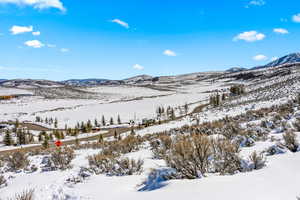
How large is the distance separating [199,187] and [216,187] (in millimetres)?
340

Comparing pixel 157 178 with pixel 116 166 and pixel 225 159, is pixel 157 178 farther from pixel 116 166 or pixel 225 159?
pixel 116 166

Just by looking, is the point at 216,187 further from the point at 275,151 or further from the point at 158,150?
the point at 158,150

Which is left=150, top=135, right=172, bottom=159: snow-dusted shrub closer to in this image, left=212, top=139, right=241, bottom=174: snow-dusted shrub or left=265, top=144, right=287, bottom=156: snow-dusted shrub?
left=212, top=139, right=241, bottom=174: snow-dusted shrub

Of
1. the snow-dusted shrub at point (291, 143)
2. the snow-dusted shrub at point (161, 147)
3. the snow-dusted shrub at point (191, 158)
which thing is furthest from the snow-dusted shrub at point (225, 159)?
the snow-dusted shrub at point (161, 147)

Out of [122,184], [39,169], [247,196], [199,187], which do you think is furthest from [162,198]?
[39,169]

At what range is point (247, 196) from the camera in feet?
15.0

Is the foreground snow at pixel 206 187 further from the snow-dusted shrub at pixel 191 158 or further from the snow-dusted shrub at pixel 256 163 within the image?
the snow-dusted shrub at pixel 191 158

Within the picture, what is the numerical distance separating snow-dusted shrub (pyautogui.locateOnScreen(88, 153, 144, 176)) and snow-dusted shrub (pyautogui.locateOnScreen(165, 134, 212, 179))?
1980mm

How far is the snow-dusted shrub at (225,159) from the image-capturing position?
258 inches

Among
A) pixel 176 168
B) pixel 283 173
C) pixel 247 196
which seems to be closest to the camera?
pixel 247 196

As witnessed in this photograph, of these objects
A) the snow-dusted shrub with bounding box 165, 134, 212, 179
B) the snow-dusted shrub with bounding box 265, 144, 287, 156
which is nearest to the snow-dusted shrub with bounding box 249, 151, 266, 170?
the snow-dusted shrub with bounding box 165, 134, 212, 179

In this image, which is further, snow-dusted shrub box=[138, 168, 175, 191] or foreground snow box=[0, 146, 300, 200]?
snow-dusted shrub box=[138, 168, 175, 191]

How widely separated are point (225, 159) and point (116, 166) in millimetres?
3724

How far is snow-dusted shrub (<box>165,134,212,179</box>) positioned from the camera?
6504mm
